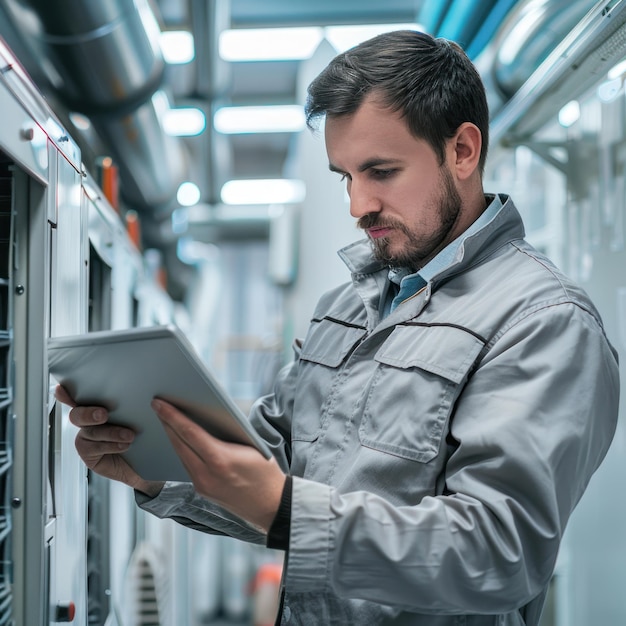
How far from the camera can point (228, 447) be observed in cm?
82

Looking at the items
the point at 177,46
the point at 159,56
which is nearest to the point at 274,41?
the point at 177,46

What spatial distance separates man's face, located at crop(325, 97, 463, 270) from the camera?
1066mm

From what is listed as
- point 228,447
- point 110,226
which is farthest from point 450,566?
point 110,226

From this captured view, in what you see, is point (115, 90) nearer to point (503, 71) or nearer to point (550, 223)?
point (503, 71)

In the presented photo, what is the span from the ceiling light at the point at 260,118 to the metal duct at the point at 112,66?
1.21 meters

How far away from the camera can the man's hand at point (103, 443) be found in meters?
0.97

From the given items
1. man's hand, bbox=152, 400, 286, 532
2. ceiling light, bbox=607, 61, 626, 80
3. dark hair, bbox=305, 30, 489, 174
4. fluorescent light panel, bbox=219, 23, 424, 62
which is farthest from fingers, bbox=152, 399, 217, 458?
fluorescent light panel, bbox=219, 23, 424, 62

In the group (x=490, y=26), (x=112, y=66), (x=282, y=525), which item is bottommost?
(x=282, y=525)

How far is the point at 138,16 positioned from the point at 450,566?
5.70 feet

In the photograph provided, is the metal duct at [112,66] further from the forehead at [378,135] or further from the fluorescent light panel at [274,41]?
the forehead at [378,135]

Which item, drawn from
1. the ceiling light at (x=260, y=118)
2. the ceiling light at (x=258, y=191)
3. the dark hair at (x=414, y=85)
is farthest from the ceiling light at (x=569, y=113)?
the ceiling light at (x=258, y=191)

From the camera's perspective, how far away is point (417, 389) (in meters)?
1.00

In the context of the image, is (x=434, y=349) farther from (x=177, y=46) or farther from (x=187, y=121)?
(x=187, y=121)

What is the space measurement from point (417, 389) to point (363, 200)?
307 mm
